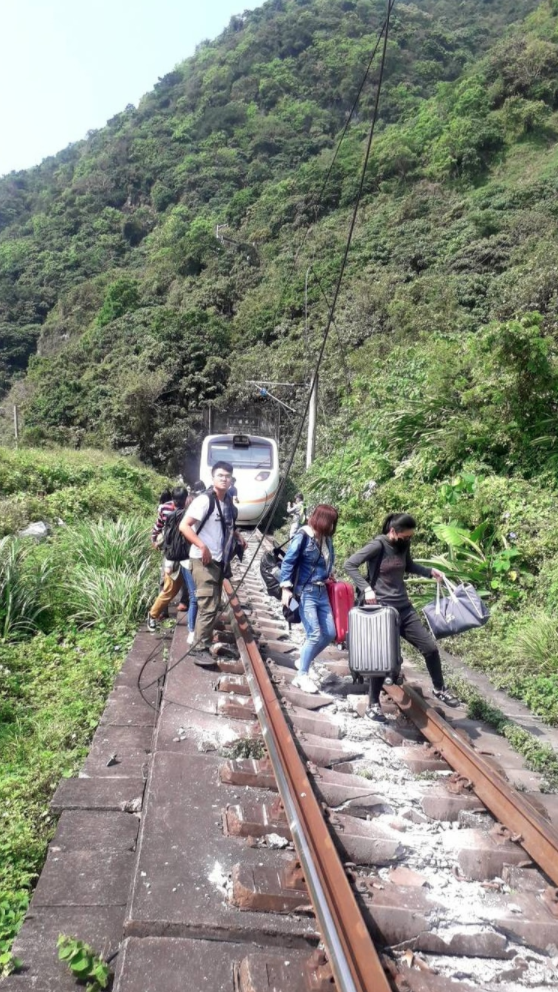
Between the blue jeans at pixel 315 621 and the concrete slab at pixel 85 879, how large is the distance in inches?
95.8

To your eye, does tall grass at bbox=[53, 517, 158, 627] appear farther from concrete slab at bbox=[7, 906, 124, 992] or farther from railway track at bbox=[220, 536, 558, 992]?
concrete slab at bbox=[7, 906, 124, 992]

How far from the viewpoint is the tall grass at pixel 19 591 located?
6.95 metres

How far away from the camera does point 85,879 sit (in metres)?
3.08

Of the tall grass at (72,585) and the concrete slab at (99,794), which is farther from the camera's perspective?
the tall grass at (72,585)

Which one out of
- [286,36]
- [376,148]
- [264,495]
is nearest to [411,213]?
[376,148]

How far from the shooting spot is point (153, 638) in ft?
22.7

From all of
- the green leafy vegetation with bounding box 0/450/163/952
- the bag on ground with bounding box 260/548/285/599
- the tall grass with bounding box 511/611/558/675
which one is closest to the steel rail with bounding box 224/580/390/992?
the green leafy vegetation with bounding box 0/450/163/952

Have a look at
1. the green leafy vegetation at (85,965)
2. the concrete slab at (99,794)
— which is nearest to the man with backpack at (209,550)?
the concrete slab at (99,794)

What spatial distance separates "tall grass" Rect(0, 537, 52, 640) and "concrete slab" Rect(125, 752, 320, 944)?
3588 mm

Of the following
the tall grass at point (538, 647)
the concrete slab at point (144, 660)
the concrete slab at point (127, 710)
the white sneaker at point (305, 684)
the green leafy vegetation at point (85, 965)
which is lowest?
the tall grass at point (538, 647)

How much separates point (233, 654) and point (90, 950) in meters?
3.66

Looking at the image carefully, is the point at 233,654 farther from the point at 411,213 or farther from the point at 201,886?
the point at 411,213

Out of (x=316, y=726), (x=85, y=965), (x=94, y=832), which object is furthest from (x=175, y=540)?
(x=85, y=965)

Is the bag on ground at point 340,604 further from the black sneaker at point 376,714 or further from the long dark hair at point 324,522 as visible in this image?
the black sneaker at point 376,714
